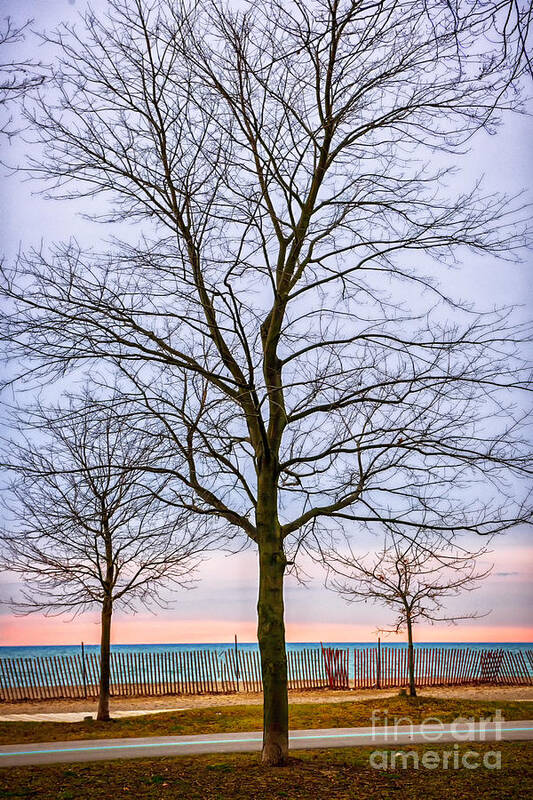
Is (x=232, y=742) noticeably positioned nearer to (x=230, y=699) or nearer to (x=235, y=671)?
(x=230, y=699)

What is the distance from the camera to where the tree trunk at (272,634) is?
334 inches

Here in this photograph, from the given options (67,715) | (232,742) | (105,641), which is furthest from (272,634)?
(67,715)

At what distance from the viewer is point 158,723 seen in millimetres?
13969

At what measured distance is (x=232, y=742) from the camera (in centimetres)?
1097

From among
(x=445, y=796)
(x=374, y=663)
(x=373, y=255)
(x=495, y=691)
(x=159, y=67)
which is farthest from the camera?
(x=374, y=663)

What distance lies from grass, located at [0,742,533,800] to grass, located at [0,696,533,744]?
157 inches

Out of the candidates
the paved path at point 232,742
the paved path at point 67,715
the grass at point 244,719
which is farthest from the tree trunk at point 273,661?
the paved path at point 67,715

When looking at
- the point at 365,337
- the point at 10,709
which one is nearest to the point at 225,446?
the point at 365,337

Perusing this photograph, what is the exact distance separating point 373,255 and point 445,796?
240 inches

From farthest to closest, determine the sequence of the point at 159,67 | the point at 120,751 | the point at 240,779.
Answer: the point at 120,751
the point at 159,67
the point at 240,779

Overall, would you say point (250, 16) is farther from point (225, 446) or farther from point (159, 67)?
point (225, 446)

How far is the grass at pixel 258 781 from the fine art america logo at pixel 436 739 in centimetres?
22

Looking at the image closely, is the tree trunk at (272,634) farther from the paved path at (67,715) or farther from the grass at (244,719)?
the paved path at (67,715)

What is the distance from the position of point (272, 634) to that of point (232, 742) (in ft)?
11.2
